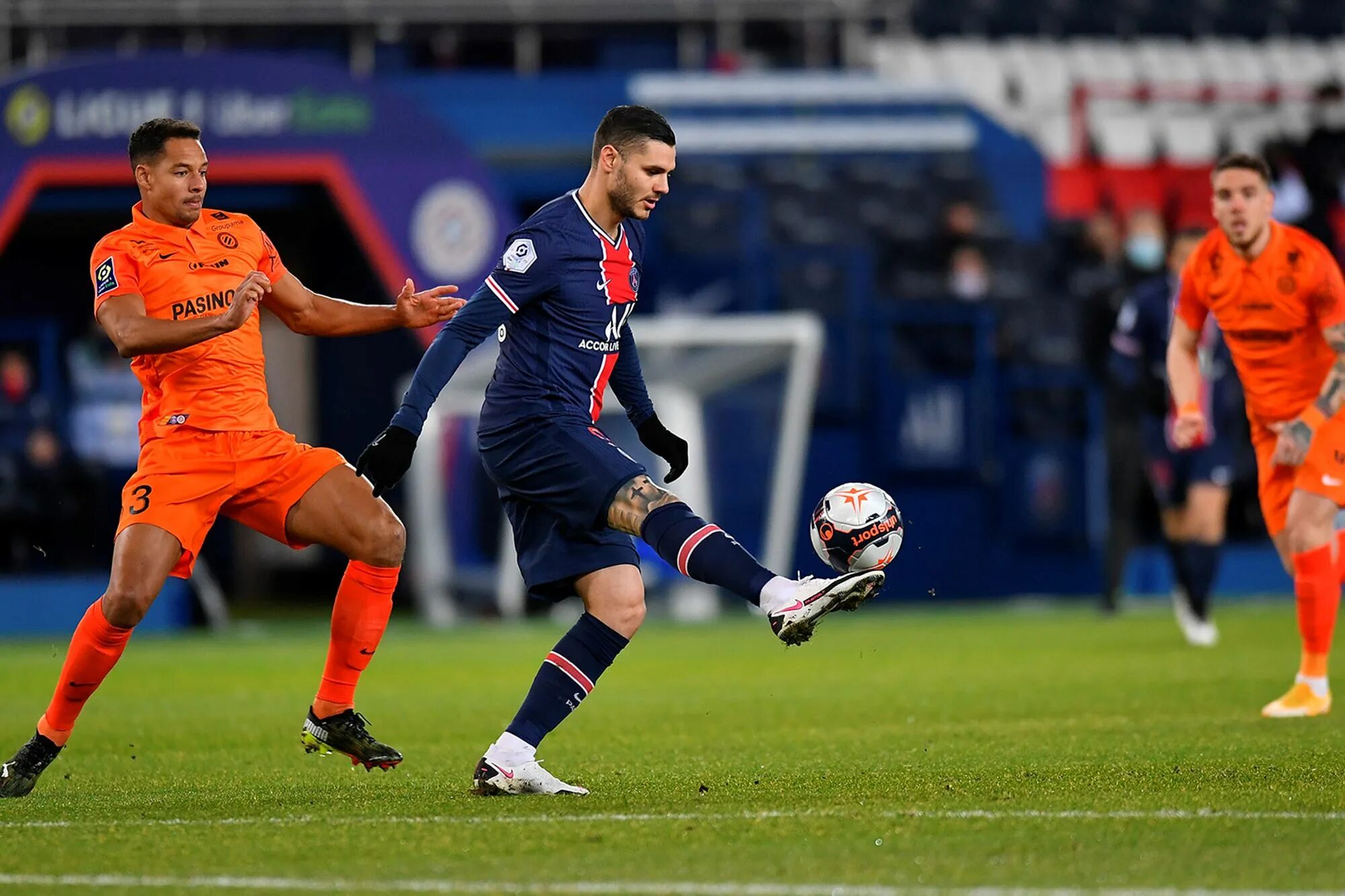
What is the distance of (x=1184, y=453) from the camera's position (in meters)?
12.1

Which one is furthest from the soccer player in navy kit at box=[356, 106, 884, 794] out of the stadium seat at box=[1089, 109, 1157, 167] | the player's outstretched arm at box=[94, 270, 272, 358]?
the stadium seat at box=[1089, 109, 1157, 167]

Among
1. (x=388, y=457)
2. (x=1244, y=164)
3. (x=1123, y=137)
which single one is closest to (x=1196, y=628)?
(x=1244, y=164)

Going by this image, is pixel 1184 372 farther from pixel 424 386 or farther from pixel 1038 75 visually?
pixel 1038 75

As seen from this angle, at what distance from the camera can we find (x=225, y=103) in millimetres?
15547

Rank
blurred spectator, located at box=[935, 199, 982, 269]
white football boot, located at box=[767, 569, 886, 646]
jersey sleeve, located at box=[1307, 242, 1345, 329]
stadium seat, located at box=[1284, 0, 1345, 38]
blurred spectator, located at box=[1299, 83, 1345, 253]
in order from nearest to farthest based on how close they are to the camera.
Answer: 1. white football boot, located at box=[767, 569, 886, 646]
2. jersey sleeve, located at box=[1307, 242, 1345, 329]
3. blurred spectator, located at box=[935, 199, 982, 269]
4. blurred spectator, located at box=[1299, 83, 1345, 253]
5. stadium seat, located at box=[1284, 0, 1345, 38]

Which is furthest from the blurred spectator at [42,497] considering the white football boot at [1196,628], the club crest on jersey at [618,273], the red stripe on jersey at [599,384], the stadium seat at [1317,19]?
the stadium seat at [1317,19]

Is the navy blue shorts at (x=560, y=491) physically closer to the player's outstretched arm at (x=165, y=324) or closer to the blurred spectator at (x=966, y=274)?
the player's outstretched arm at (x=165, y=324)

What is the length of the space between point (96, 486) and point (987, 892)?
42.6 ft

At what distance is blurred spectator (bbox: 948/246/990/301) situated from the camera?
1714 cm

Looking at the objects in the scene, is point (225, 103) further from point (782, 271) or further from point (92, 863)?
point (92, 863)

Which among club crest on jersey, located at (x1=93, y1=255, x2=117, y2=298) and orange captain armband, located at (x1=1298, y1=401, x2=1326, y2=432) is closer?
club crest on jersey, located at (x1=93, y1=255, x2=117, y2=298)

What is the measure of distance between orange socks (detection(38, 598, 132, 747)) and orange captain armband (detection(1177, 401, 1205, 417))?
4240mm

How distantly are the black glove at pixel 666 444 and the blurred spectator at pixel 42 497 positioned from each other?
34.2ft

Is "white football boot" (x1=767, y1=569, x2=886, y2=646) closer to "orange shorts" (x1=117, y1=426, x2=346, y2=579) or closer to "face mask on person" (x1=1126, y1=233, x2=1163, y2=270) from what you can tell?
"orange shorts" (x1=117, y1=426, x2=346, y2=579)
